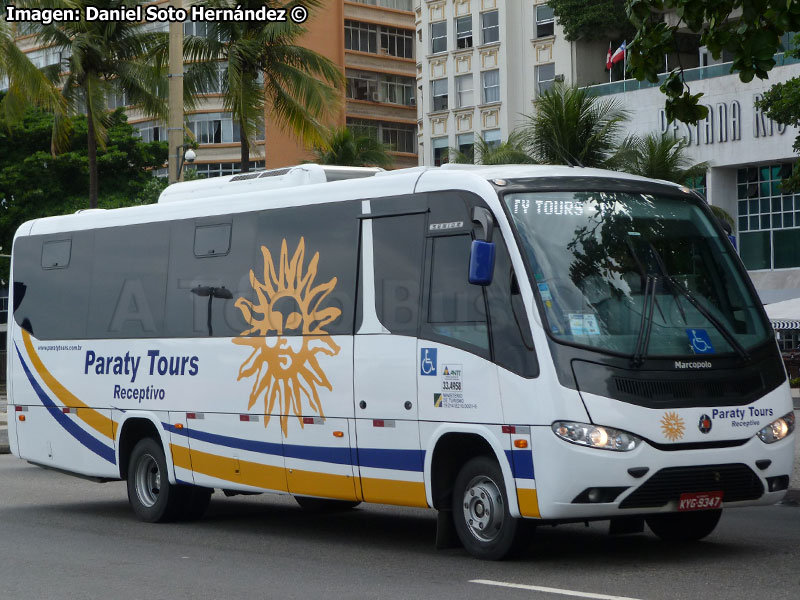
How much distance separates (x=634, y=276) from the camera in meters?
10.3

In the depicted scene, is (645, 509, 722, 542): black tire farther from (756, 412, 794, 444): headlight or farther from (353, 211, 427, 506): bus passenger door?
(353, 211, 427, 506): bus passenger door

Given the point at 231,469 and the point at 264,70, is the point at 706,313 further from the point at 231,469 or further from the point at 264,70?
the point at 264,70

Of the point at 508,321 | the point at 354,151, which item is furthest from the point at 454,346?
the point at 354,151

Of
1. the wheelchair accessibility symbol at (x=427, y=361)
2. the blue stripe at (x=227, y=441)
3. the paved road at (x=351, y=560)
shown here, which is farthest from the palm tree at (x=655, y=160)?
the wheelchair accessibility symbol at (x=427, y=361)

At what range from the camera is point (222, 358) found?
1303cm

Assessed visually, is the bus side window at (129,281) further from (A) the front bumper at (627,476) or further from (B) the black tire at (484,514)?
(A) the front bumper at (627,476)

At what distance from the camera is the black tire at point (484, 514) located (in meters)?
10.1

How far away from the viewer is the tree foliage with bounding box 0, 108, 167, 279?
Result: 55625 millimetres

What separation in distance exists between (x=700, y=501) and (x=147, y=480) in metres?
6.38

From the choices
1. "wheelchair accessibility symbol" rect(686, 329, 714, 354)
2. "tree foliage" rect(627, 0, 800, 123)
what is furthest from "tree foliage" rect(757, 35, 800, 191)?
"wheelchair accessibility symbol" rect(686, 329, 714, 354)

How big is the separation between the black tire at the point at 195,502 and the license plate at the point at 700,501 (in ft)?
18.6

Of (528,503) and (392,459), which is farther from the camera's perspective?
(392,459)

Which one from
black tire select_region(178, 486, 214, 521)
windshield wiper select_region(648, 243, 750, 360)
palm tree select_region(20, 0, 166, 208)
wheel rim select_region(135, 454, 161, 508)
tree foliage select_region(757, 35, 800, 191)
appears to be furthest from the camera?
palm tree select_region(20, 0, 166, 208)

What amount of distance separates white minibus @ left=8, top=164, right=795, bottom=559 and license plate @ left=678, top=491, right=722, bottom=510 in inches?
0.6
